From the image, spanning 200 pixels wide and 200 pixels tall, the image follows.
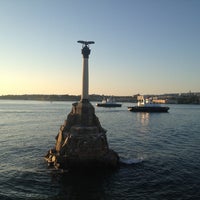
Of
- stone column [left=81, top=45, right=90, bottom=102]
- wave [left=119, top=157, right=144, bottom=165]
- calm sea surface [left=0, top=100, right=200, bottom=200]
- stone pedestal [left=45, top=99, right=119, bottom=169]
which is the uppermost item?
stone column [left=81, top=45, right=90, bottom=102]

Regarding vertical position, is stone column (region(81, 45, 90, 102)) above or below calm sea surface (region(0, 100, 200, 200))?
above

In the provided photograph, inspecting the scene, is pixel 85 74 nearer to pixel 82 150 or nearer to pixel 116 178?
pixel 82 150

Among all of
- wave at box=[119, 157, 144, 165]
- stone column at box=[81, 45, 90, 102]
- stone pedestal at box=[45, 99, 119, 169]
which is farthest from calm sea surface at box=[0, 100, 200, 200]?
stone column at box=[81, 45, 90, 102]

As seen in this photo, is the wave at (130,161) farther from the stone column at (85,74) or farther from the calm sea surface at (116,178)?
the stone column at (85,74)

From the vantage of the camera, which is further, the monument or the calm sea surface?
the monument

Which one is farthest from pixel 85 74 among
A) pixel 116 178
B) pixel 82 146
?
pixel 116 178

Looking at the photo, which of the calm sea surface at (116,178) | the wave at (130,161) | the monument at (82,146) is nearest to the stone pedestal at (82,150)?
the monument at (82,146)

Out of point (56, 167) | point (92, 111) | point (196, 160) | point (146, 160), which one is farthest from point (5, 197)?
point (196, 160)

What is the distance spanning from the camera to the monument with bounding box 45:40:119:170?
22.5m

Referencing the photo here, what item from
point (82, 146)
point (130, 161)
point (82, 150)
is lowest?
point (130, 161)

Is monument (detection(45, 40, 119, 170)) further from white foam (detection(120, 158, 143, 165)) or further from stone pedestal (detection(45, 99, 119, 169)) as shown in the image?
white foam (detection(120, 158, 143, 165))

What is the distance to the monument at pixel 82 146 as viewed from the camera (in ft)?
73.9

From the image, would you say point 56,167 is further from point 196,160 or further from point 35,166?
point 196,160

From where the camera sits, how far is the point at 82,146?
22.8 meters
